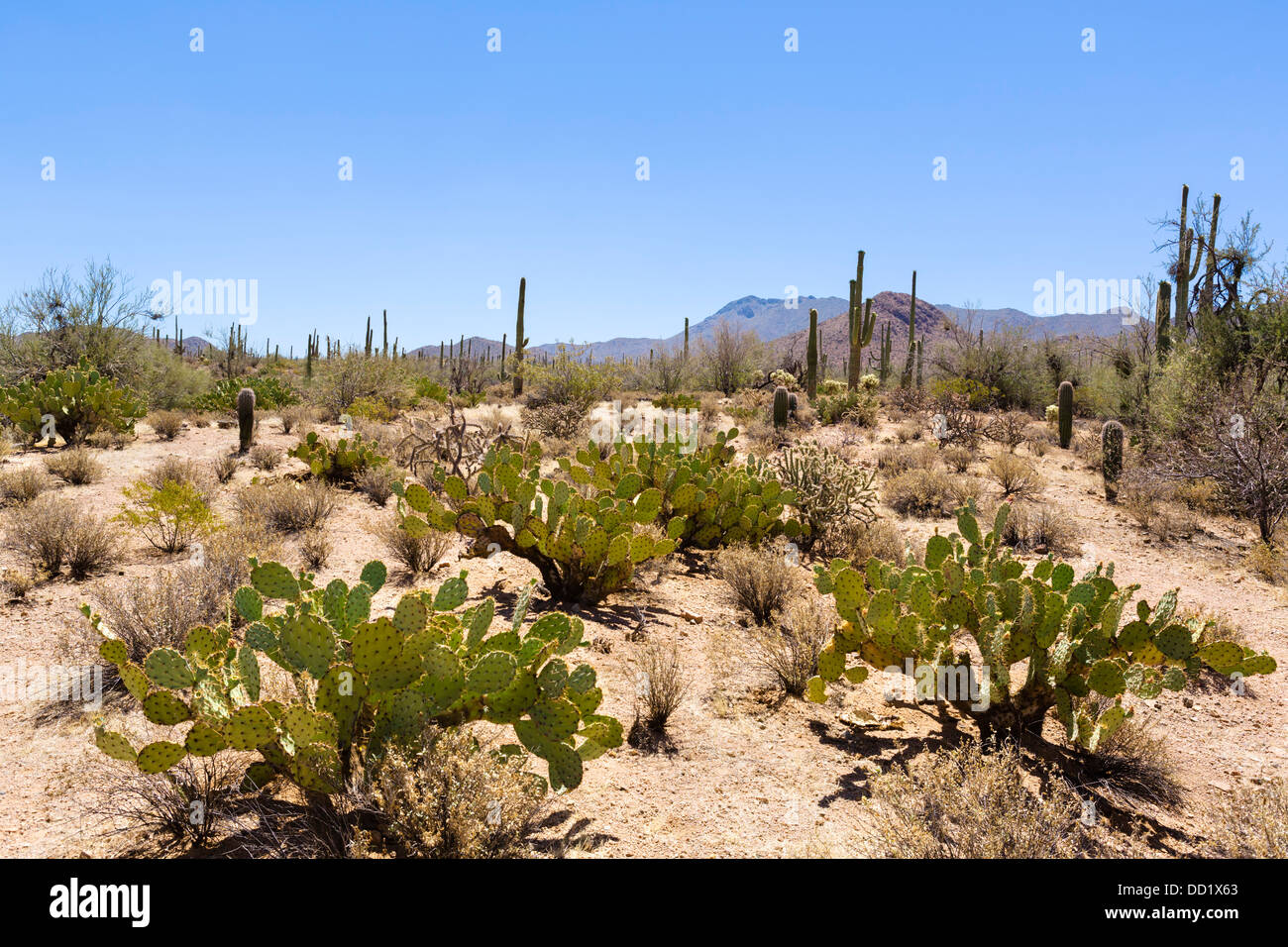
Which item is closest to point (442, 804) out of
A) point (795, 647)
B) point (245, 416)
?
point (795, 647)

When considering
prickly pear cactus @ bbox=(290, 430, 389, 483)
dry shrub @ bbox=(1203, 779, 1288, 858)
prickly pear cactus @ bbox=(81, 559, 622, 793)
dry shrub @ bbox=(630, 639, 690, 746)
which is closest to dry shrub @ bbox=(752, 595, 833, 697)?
dry shrub @ bbox=(630, 639, 690, 746)

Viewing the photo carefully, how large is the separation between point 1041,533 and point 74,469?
12.6 metres

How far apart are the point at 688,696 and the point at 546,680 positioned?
174cm

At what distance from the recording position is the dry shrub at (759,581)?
6184 mm

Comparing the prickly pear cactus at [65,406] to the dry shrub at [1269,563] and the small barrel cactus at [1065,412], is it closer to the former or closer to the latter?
the dry shrub at [1269,563]

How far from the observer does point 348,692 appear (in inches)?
109

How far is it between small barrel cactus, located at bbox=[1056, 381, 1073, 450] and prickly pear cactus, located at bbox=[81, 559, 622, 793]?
50.2 ft

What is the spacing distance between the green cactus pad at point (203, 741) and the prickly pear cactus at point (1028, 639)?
9.48ft

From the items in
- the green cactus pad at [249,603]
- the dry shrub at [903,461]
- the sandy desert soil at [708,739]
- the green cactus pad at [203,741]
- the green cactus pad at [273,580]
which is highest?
the dry shrub at [903,461]

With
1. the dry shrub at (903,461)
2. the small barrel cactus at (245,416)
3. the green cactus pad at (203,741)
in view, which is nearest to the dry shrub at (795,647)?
the green cactus pad at (203,741)

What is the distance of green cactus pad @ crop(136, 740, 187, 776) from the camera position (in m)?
2.63

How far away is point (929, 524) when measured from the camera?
31.0 feet
